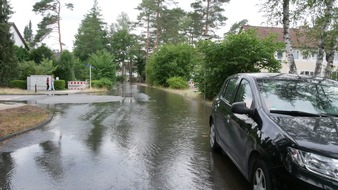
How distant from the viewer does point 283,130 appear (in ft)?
→ 11.1

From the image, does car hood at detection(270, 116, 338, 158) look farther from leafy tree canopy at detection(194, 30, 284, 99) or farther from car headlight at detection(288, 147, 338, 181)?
leafy tree canopy at detection(194, 30, 284, 99)

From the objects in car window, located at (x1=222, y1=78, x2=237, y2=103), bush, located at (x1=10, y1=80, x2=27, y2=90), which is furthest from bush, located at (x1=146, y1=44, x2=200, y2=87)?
car window, located at (x1=222, y1=78, x2=237, y2=103)

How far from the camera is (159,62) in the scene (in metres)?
37.7

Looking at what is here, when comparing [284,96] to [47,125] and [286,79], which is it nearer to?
[286,79]

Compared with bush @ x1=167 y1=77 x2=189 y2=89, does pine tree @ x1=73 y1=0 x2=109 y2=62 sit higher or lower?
higher

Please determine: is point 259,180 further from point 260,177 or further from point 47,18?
point 47,18

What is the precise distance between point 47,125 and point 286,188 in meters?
8.49

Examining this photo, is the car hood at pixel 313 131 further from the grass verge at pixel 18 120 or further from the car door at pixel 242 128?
the grass verge at pixel 18 120

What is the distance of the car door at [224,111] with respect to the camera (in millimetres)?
5297

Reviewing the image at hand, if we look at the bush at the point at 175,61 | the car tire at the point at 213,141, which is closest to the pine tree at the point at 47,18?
the bush at the point at 175,61

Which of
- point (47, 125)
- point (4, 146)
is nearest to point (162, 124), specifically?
point (47, 125)

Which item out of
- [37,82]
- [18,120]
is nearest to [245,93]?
[18,120]

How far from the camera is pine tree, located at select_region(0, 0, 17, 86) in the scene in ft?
80.3

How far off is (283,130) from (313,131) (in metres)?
0.33
